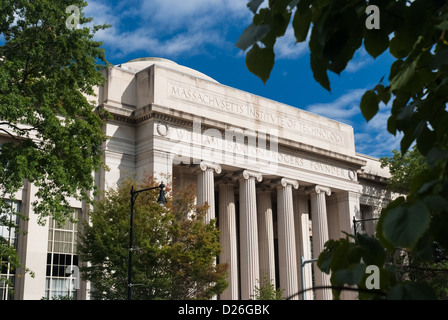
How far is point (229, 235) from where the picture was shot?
52.0m

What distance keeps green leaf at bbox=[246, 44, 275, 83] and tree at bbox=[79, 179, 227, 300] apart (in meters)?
32.4

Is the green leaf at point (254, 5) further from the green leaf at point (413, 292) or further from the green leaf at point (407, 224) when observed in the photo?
the green leaf at point (413, 292)

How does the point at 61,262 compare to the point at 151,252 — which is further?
the point at 61,262

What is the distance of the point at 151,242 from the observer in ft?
119

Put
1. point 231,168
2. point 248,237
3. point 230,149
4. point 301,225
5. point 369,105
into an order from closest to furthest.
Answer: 1. point 369,105
2. point 230,149
3. point 248,237
4. point 231,168
5. point 301,225

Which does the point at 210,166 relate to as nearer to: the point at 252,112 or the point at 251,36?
the point at 252,112

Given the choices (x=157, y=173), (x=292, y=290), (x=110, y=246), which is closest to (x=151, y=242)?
(x=110, y=246)

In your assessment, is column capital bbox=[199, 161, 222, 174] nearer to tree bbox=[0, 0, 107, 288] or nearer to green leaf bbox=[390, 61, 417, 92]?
tree bbox=[0, 0, 107, 288]

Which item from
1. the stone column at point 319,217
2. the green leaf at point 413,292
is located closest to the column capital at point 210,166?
the stone column at point 319,217

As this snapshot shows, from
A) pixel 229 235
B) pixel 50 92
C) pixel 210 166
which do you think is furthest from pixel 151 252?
pixel 229 235

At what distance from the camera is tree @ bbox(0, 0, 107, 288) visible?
2562cm

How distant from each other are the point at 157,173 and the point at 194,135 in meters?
5.31

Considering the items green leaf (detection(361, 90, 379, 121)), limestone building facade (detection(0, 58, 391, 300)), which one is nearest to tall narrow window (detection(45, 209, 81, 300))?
limestone building facade (detection(0, 58, 391, 300))

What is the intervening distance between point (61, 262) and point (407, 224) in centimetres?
4385
